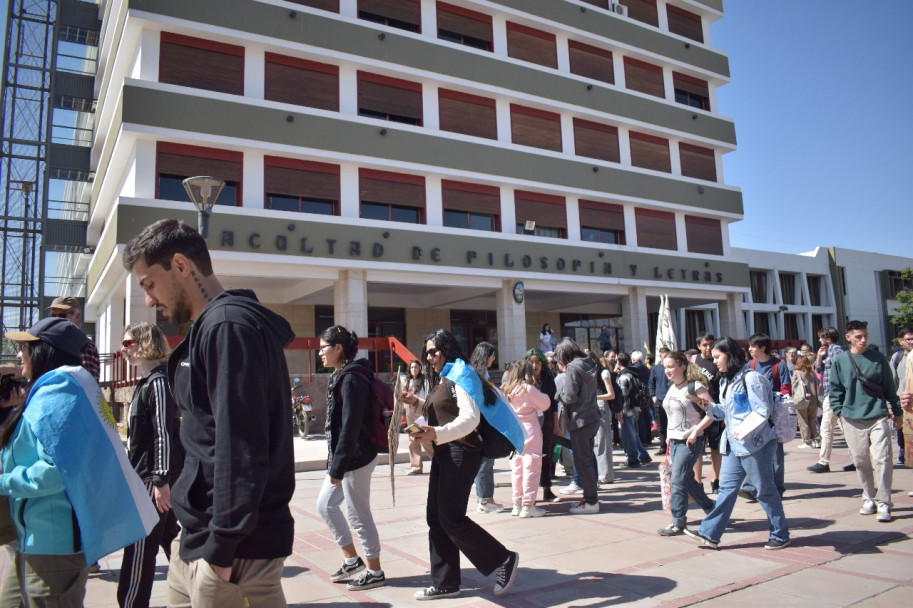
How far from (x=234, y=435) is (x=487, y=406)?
3028mm

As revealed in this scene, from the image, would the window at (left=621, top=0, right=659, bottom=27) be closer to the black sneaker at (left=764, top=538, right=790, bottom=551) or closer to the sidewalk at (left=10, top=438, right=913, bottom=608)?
the sidewalk at (left=10, top=438, right=913, bottom=608)

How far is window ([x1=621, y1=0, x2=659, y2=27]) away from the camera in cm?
2748

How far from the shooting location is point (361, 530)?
4953mm

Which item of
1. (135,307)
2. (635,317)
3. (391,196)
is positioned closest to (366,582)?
(135,307)

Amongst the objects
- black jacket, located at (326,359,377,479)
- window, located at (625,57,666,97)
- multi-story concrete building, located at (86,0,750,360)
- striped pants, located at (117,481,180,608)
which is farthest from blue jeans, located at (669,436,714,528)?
window, located at (625,57,666,97)

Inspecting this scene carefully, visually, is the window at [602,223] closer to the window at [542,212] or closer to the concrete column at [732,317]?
the window at [542,212]

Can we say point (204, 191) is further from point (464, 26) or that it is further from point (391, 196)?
point (464, 26)

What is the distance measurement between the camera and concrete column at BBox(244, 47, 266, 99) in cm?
1605

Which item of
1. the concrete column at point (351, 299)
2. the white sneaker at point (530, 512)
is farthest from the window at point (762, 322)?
the white sneaker at point (530, 512)

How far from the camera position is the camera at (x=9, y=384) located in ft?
14.6

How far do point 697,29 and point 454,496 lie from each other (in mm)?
30382

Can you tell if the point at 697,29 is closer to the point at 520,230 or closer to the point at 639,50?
the point at 639,50

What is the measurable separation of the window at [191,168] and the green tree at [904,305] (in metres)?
39.0

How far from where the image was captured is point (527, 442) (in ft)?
24.2
